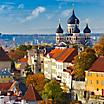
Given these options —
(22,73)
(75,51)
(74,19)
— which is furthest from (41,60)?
(74,19)

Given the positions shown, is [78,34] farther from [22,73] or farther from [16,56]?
[22,73]

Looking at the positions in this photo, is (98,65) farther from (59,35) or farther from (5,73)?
(59,35)

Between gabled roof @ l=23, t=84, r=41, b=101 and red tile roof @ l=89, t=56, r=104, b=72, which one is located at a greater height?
red tile roof @ l=89, t=56, r=104, b=72

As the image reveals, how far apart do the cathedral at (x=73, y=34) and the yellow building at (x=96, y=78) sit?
123 ft

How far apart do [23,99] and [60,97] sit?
15.5 ft

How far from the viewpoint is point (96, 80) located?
44.8 metres

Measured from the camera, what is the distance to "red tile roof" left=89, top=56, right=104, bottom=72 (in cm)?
4496

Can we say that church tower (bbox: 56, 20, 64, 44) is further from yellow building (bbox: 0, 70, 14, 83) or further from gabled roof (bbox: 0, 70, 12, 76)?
yellow building (bbox: 0, 70, 14, 83)

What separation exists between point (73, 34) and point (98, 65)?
39.1 meters

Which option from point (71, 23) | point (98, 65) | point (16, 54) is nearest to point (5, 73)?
point (98, 65)

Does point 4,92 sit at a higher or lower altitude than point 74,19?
lower

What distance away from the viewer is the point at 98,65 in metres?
45.4

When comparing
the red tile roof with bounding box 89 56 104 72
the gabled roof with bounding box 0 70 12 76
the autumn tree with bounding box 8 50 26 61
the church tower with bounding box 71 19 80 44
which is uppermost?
the church tower with bounding box 71 19 80 44

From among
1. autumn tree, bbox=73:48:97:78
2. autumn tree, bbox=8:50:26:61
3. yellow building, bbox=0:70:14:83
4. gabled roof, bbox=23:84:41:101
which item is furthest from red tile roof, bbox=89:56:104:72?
autumn tree, bbox=8:50:26:61
